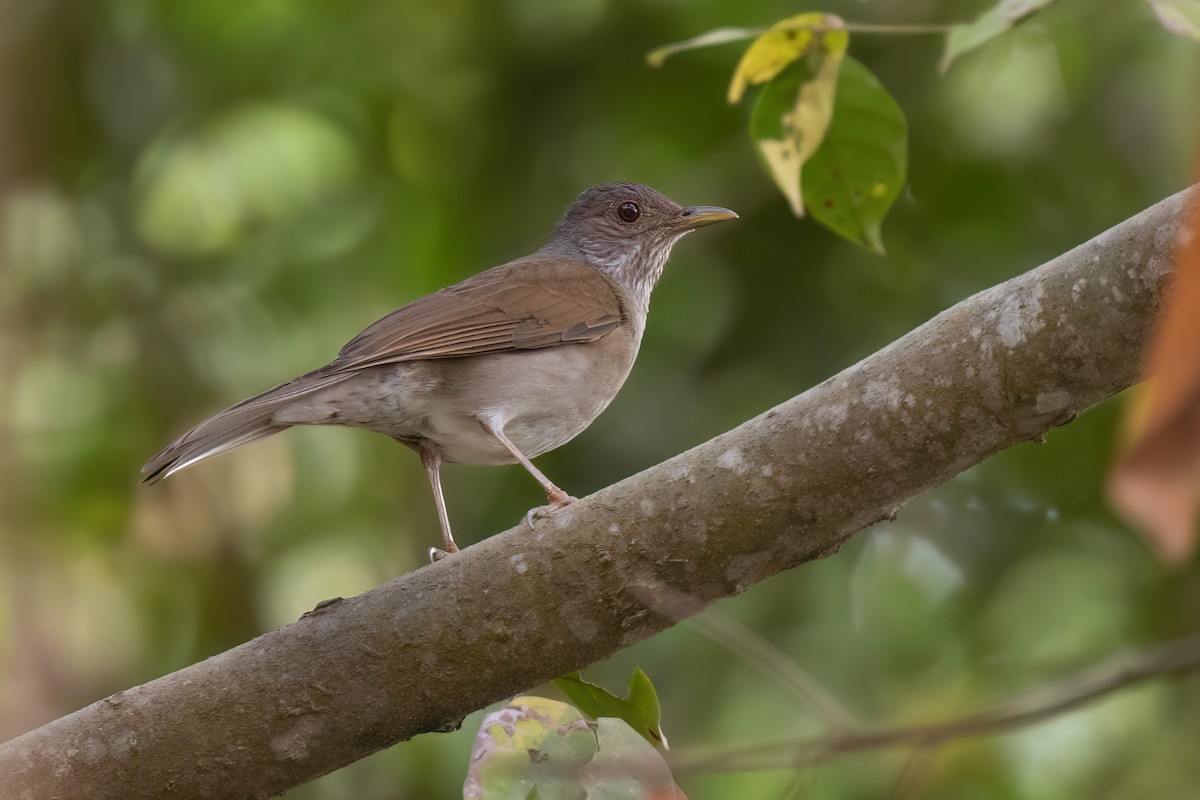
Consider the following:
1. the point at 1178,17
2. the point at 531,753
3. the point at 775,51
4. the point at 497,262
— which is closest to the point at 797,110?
the point at 775,51

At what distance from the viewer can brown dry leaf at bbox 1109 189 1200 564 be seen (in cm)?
72

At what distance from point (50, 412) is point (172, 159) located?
1.48 metres

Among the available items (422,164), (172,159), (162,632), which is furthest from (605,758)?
(172,159)

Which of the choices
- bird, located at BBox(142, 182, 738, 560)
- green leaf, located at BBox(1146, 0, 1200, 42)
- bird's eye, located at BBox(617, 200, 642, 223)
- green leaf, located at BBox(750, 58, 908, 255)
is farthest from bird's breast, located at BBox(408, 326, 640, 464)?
green leaf, located at BBox(1146, 0, 1200, 42)

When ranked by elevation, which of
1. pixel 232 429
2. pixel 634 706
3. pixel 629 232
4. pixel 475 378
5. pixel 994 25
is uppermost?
pixel 994 25

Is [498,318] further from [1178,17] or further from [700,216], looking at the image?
[1178,17]

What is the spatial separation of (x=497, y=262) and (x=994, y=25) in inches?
166

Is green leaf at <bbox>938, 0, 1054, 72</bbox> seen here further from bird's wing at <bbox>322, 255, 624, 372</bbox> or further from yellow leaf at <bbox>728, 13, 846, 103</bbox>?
bird's wing at <bbox>322, 255, 624, 372</bbox>

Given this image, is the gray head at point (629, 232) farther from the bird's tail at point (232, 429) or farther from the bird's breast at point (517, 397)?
the bird's tail at point (232, 429)

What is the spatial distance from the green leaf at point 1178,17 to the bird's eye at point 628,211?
3.73 m

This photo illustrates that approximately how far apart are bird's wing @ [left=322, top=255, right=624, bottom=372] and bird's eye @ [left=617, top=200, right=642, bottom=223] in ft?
2.02

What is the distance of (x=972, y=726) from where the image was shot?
4.14 ft

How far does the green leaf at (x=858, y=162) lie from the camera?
9.91 feet

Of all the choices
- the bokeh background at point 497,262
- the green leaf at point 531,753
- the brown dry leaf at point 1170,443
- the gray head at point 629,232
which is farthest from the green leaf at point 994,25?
the gray head at point 629,232
